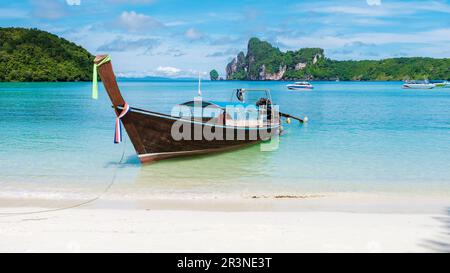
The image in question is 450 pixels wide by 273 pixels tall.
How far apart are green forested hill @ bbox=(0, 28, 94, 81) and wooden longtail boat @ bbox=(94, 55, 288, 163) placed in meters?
125

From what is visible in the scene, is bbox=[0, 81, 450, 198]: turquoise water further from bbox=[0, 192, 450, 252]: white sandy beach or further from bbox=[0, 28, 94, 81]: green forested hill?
bbox=[0, 28, 94, 81]: green forested hill

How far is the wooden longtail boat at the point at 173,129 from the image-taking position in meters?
12.5

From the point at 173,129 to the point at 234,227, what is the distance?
7428 millimetres

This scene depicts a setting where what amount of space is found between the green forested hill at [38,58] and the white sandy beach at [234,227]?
132606 mm

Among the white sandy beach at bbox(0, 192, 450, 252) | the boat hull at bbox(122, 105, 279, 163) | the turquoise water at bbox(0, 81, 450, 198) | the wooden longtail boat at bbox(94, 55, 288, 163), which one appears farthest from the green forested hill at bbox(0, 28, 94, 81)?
the white sandy beach at bbox(0, 192, 450, 252)

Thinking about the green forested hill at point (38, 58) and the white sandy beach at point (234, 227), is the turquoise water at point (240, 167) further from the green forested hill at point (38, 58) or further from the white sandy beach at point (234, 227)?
the green forested hill at point (38, 58)

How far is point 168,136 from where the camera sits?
14.7 m

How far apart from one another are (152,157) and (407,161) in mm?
8004

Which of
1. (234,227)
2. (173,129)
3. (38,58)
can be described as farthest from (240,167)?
(38,58)

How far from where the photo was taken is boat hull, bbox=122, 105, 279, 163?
1384 centimetres

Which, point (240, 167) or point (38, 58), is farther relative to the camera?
point (38, 58)

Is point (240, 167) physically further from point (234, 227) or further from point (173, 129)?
point (234, 227)

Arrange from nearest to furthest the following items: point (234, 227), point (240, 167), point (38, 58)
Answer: point (234, 227) → point (240, 167) → point (38, 58)
